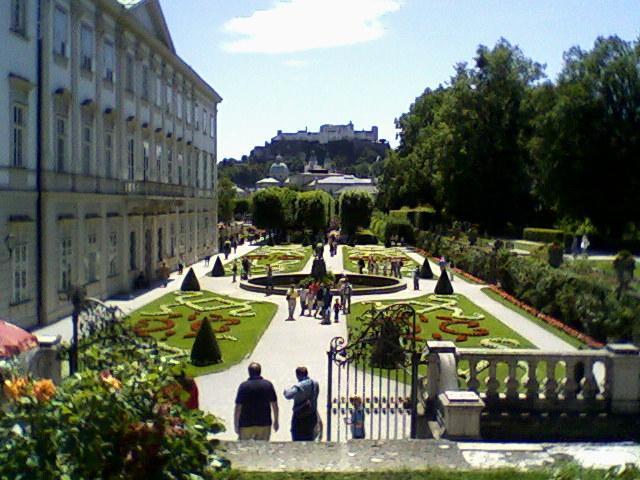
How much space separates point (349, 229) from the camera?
79250mm

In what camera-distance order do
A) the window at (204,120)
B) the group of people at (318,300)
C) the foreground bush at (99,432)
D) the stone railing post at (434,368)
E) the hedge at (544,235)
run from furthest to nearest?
the window at (204,120)
the hedge at (544,235)
the group of people at (318,300)
the stone railing post at (434,368)
the foreground bush at (99,432)

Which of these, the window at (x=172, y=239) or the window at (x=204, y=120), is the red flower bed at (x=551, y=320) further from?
the window at (x=204, y=120)

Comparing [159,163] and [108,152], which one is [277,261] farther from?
[108,152]

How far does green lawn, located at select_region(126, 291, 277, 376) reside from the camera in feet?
74.3

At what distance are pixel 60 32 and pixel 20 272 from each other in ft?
28.9

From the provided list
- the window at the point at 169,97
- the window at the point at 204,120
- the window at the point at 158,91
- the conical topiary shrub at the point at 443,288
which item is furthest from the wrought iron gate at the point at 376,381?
the window at the point at 204,120

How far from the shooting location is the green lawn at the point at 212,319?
22.7 meters

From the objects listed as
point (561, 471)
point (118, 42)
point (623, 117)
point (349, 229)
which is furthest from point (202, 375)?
point (349, 229)

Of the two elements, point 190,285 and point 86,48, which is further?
point 190,285

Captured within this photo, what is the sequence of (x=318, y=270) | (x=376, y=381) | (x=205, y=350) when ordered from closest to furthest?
(x=376, y=381)
(x=205, y=350)
(x=318, y=270)

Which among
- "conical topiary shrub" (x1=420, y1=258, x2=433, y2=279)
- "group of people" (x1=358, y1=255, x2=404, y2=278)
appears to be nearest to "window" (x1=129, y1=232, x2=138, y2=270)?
"group of people" (x1=358, y1=255, x2=404, y2=278)

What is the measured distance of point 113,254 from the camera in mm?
34969

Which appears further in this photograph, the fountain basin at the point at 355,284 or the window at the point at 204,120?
the window at the point at 204,120

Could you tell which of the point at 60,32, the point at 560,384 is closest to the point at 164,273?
the point at 60,32
